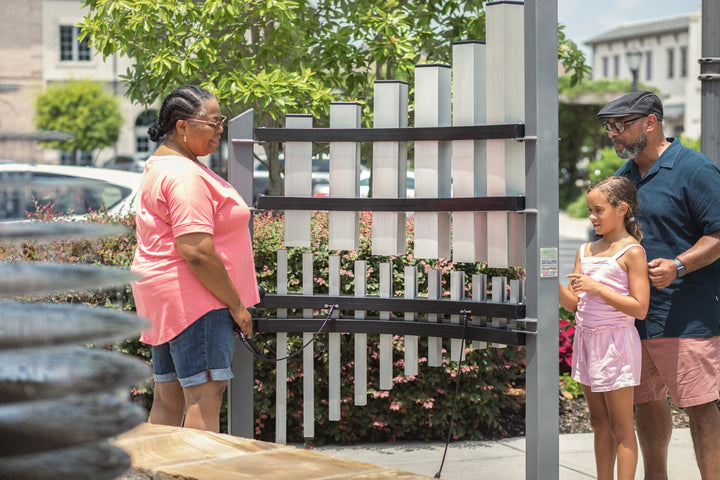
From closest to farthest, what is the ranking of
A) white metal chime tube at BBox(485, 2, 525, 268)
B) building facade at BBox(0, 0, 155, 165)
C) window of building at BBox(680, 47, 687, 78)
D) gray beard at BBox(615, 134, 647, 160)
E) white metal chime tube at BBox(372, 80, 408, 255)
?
white metal chime tube at BBox(485, 2, 525, 268) → gray beard at BBox(615, 134, 647, 160) → white metal chime tube at BBox(372, 80, 408, 255) → building facade at BBox(0, 0, 155, 165) → window of building at BBox(680, 47, 687, 78)

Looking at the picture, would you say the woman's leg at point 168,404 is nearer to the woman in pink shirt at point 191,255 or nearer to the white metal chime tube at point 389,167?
the woman in pink shirt at point 191,255

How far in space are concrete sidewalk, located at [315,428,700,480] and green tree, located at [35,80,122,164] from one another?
3517cm

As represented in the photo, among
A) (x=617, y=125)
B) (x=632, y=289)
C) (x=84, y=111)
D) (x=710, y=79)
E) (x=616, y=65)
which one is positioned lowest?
(x=632, y=289)

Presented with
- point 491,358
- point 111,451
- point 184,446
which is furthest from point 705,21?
point 111,451

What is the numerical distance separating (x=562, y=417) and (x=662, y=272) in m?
2.76

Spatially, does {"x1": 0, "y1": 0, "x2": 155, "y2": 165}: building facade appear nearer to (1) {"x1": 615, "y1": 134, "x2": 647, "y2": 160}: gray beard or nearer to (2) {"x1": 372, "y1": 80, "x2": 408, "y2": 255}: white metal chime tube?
(2) {"x1": 372, "y1": 80, "x2": 408, "y2": 255}: white metal chime tube

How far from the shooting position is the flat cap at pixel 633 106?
390 cm

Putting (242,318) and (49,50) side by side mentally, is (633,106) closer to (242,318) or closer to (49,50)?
(242,318)

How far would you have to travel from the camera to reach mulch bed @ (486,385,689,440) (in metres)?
6.06

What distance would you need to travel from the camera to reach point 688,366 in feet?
12.7

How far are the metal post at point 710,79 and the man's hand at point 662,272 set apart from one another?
2.19 meters

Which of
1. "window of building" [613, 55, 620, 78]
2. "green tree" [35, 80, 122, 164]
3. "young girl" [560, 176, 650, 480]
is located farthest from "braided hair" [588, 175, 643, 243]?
"window of building" [613, 55, 620, 78]

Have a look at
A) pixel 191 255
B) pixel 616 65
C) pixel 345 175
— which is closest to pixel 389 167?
pixel 345 175

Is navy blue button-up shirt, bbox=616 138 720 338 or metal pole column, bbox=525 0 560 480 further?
navy blue button-up shirt, bbox=616 138 720 338
